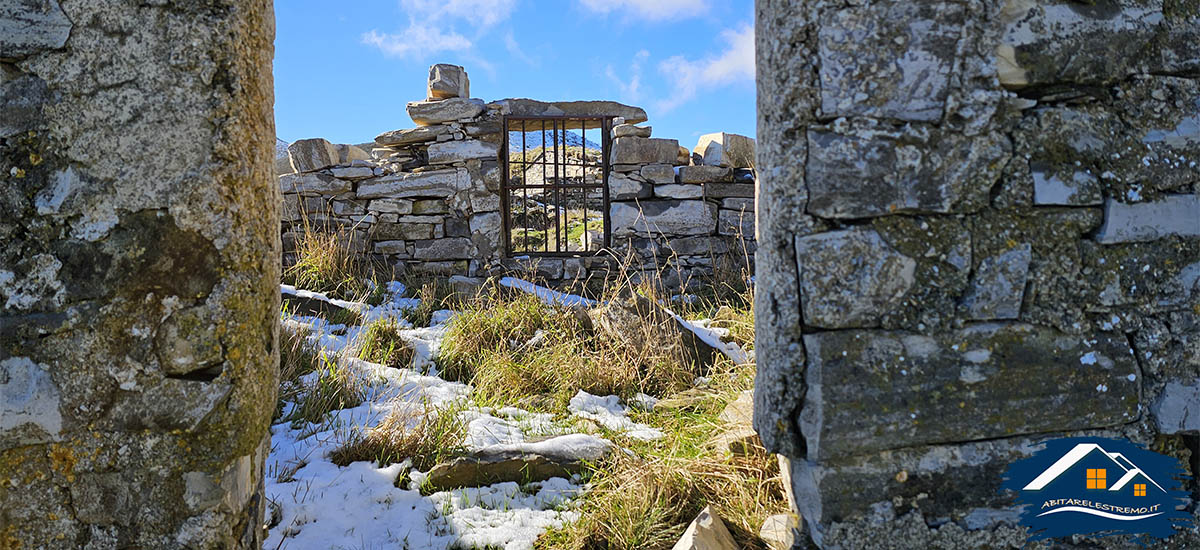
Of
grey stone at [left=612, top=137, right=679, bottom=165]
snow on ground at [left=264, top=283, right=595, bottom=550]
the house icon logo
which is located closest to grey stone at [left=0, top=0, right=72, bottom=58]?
snow on ground at [left=264, top=283, right=595, bottom=550]

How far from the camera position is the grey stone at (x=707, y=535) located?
6.54ft

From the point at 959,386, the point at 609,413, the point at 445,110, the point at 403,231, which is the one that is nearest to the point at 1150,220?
the point at 959,386

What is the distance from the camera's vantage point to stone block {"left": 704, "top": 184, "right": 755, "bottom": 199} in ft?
21.8

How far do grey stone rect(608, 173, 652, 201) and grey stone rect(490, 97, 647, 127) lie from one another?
59 centimetres

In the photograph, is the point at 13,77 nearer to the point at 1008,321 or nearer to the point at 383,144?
the point at 1008,321

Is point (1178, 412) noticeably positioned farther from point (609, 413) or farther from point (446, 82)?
point (446, 82)

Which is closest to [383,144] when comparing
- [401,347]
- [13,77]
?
[401,347]

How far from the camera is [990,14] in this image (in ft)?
5.54

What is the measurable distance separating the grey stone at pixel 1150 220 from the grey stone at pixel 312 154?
6240 mm

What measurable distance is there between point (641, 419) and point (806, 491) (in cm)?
158

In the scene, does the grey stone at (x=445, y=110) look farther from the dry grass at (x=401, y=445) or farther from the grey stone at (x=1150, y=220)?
the grey stone at (x=1150, y=220)

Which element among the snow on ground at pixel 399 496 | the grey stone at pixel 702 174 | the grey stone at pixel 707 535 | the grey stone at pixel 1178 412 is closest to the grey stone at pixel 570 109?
the grey stone at pixel 702 174

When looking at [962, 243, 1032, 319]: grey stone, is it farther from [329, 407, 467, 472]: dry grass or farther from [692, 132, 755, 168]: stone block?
[692, 132, 755, 168]: stone block

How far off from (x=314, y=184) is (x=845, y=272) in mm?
5945
